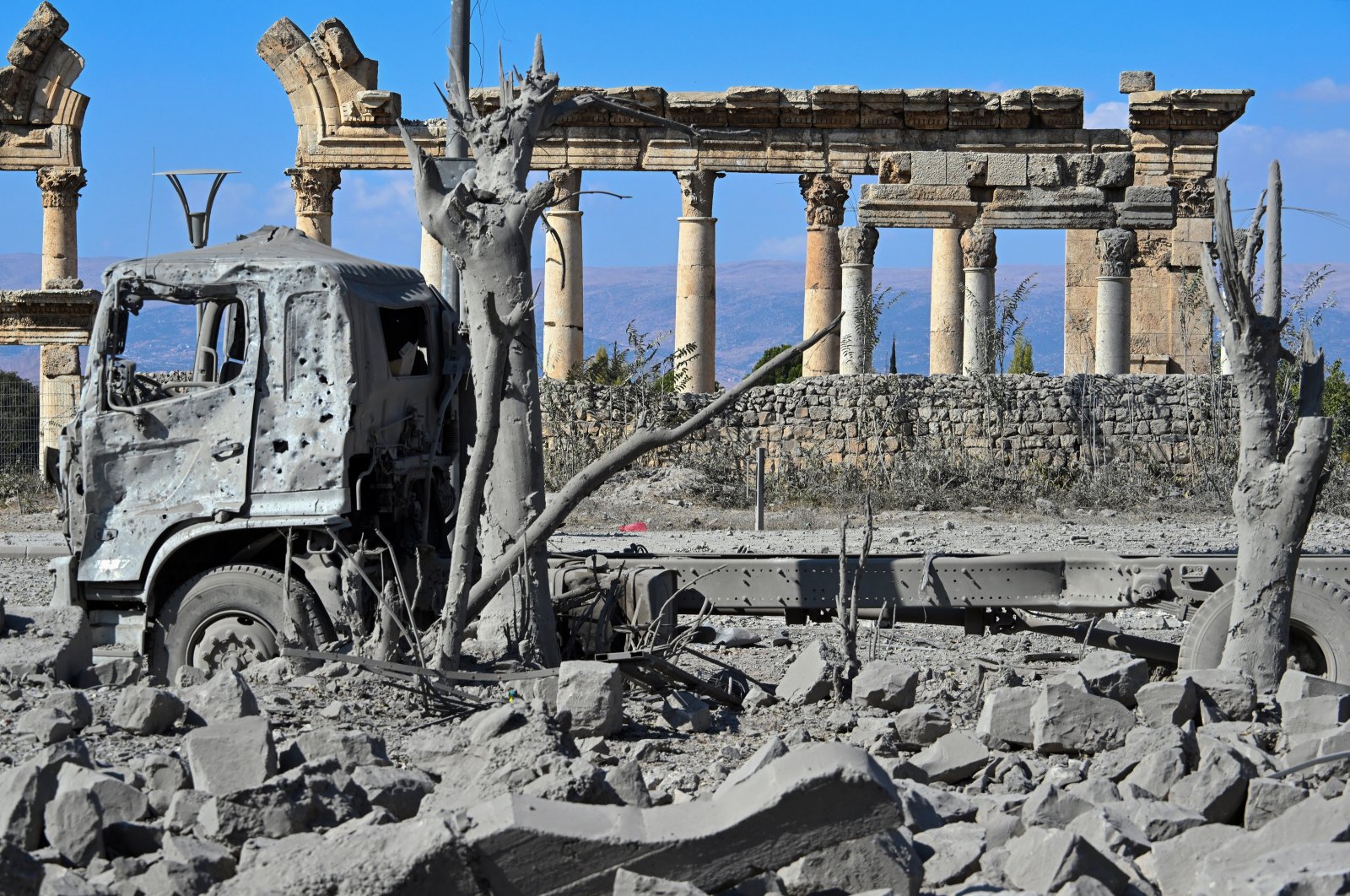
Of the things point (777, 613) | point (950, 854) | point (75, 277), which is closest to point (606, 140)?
point (75, 277)

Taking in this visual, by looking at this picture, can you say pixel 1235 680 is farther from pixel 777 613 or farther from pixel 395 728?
pixel 395 728

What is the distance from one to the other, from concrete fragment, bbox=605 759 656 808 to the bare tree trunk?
3069mm

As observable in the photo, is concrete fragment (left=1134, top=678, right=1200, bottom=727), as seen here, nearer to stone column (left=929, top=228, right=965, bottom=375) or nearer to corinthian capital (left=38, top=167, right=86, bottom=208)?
stone column (left=929, top=228, right=965, bottom=375)

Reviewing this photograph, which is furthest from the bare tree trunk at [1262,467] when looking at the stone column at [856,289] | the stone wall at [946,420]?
the stone column at [856,289]

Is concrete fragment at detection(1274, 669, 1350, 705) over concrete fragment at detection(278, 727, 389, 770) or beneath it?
over

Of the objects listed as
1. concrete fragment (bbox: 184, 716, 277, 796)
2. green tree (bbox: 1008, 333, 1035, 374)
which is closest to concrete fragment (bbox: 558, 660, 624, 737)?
concrete fragment (bbox: 184, 716, 277, 796)

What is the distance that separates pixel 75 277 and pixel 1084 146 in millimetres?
17100

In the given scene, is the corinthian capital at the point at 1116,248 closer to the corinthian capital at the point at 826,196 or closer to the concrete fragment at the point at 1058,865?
the corinthian capital at the point at 826,196

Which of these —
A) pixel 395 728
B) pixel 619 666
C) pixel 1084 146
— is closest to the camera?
pixel 395 728

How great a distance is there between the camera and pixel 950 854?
188 inches

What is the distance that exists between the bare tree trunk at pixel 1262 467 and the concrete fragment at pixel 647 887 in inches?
148

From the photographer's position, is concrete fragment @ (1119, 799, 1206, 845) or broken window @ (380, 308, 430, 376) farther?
broken window @ (380, 308, 430, 376)

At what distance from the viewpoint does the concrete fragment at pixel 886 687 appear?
6.87m

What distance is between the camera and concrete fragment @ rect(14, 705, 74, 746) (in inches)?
229
